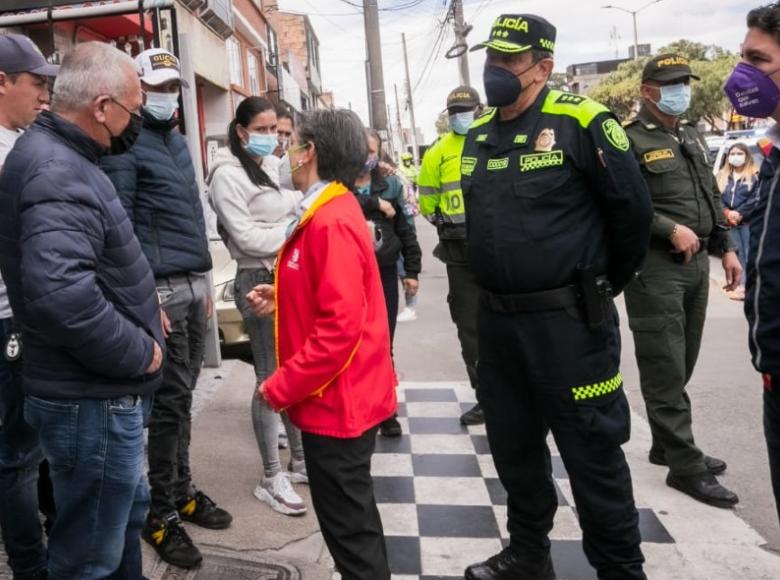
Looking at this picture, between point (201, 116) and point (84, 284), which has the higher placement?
point (201, 116)

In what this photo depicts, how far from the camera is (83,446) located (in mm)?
2166

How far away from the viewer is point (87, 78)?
7.06 feet

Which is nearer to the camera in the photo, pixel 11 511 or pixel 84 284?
pixel 84 284

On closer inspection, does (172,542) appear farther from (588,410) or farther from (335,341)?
(588,410)

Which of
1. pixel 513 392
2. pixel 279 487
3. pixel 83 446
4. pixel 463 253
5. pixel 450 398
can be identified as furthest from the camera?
pixel 450 398

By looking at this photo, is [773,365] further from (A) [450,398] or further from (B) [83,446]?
(A) [450,398]

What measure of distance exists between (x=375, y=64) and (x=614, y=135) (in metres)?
14.1

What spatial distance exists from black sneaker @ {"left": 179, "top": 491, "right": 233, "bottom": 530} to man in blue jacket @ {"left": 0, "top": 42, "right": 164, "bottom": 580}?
3.92 feet

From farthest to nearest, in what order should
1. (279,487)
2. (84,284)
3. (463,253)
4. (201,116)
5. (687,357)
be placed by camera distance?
(201,116) < (463,253) < (687,357) < (279,487) < (84,284)

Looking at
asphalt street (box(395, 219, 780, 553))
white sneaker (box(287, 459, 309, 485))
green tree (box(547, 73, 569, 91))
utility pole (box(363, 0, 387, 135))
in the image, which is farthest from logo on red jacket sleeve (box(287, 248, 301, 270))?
utility pole (box(363, 0, 387, 135))

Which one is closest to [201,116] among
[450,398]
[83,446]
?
[450,398]

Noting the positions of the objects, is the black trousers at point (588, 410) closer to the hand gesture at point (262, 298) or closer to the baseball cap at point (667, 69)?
the hand gesture at point (262, 298)

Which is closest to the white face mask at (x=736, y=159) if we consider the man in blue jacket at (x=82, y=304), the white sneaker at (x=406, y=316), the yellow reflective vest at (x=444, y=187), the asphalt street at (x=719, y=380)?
the asphalt street at (x=719, y=380)

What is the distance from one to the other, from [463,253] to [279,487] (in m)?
1.89
